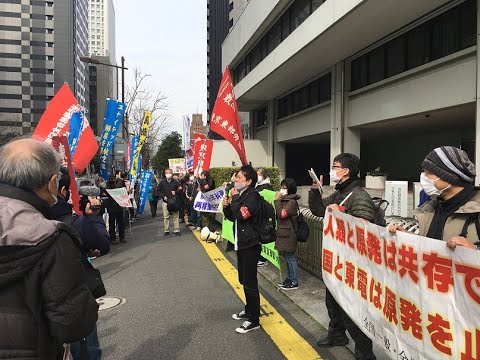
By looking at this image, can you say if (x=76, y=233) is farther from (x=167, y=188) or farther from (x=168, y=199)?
(x=167, y=188)

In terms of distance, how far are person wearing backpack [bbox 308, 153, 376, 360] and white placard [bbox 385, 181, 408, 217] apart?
3.03 metres

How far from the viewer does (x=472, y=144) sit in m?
15.3

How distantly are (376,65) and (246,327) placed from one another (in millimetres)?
13126

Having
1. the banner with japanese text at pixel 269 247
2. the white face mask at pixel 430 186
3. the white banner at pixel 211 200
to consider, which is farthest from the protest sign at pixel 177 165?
the white face mask at pixel 430 186

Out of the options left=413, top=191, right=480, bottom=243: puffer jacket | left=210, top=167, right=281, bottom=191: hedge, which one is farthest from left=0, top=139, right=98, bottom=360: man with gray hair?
left=210, top=167, right=281, bottom=191: hedge

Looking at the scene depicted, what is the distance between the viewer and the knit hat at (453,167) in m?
2.53

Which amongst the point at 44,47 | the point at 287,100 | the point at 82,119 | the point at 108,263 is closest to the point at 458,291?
the point at 82,119

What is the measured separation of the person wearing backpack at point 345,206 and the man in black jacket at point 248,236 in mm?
639

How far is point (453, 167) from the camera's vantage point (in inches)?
99.7

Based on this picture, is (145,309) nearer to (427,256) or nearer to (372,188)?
(427,256)

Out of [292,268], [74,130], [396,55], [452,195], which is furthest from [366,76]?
[452,195]

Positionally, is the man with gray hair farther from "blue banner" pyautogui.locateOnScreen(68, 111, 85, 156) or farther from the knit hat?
"blue banner" pyautogui.locateOnScreen(68, 111, 85, 156)

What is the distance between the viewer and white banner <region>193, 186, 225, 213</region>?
8.93 metres

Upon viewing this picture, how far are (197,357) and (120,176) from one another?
971cm
